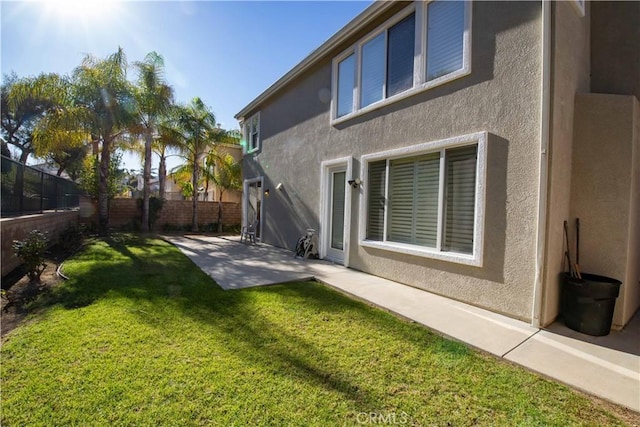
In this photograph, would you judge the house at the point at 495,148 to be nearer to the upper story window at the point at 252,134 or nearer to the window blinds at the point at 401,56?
the window blinds at the point at 401,56

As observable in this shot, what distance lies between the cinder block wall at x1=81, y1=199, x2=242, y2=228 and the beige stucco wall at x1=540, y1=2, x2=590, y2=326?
17.0 metres

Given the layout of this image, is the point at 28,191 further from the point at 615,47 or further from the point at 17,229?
the point at 615,47

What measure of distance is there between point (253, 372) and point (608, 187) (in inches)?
222

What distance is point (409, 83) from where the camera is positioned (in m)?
6.28

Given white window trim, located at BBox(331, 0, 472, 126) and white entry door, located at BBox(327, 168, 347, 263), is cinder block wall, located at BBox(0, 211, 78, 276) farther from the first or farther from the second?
white window trim, located at BBox(331, 0, 472, 126)

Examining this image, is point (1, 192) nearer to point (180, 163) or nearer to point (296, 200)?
point (296, 200)

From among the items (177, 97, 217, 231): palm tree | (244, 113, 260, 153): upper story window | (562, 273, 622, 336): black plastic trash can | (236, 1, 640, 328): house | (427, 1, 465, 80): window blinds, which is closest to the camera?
(562, 273, 622, 336): black plastic trash can

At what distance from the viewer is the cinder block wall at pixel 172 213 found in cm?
1563

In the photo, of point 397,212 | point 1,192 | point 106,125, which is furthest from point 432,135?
point 106,125

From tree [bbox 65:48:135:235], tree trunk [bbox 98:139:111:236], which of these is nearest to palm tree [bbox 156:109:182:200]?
tree [bbox 65:48:135:235]

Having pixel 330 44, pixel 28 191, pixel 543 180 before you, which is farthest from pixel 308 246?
pixel 28 191

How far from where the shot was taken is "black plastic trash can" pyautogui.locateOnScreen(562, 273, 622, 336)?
157 inches

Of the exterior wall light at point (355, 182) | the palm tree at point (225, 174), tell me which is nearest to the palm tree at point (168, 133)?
the palm tree at point (225, 174)

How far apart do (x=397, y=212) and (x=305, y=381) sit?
173 inches
